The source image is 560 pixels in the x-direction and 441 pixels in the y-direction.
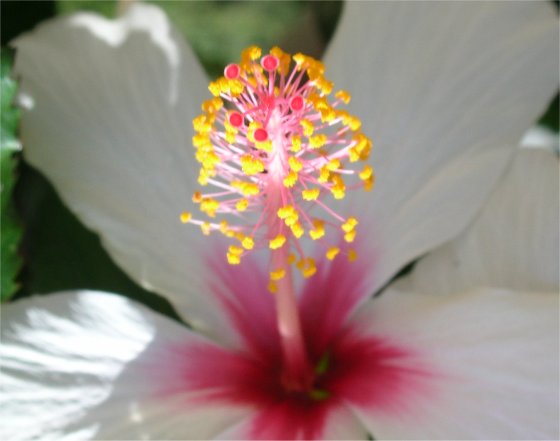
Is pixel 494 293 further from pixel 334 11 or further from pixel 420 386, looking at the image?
pixel 334 11

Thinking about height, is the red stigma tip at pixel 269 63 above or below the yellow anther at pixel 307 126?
above

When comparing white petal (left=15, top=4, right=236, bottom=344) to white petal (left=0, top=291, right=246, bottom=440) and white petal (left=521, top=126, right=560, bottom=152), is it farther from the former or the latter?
white petal (left=521, top=126, right=560, bottom=152)

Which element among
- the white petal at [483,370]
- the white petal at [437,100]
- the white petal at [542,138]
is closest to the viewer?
the white petal at [483,370]

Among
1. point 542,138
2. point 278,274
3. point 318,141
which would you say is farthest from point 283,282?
point 542,138

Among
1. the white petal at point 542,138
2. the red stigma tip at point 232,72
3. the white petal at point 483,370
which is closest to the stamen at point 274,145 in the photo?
the red stigma tip at point 232,72

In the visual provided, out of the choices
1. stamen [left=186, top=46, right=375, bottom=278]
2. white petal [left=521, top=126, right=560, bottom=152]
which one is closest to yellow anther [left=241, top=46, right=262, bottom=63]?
stamen [left=186, top=46, right=375, bottom=278]

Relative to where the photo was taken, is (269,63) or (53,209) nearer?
(269,63)

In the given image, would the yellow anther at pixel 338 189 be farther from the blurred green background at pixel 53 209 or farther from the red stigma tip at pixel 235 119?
the blurred green background at pixel 53 209

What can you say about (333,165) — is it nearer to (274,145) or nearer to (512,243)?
(274,145)
